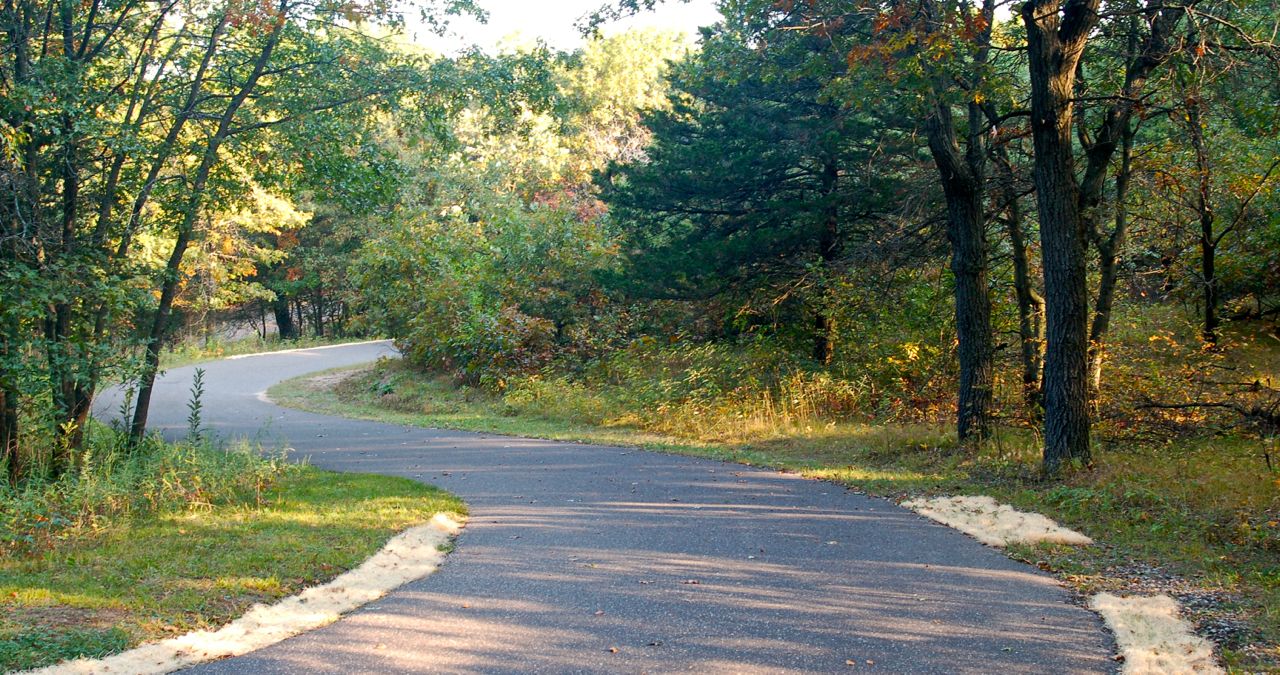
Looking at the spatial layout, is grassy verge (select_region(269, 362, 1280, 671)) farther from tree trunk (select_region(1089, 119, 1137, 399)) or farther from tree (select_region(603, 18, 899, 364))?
tree (select_region(603, 18, 899, 364))

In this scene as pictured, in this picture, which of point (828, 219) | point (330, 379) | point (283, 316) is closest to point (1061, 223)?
point (828, 219)

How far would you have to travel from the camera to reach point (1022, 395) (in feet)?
49.2

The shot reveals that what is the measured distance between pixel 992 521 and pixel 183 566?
7094 mm

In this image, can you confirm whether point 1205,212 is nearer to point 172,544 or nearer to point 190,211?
point 190,211

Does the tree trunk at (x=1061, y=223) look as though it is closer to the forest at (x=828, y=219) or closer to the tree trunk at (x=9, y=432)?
the forest at (x=828, y=219)

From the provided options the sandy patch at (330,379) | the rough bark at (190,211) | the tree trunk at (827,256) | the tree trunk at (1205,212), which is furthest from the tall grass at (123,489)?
the sandy patch at (330,379)

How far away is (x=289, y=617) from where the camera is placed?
6.41 meters

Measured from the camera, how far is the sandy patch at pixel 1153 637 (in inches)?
208

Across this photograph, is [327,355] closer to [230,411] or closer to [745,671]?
[230,411]

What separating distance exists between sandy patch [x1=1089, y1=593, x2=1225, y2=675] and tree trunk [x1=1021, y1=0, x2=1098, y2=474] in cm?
437

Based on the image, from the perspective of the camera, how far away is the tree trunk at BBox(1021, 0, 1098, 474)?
10.6 meters

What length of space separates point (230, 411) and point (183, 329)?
86.5 ft

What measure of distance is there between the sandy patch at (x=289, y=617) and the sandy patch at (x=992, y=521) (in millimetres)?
4838

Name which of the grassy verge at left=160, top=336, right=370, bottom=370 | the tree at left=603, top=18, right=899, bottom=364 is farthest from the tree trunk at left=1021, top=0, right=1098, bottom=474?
the grassy verge at left=160, top=336, right=370, bottom=370
